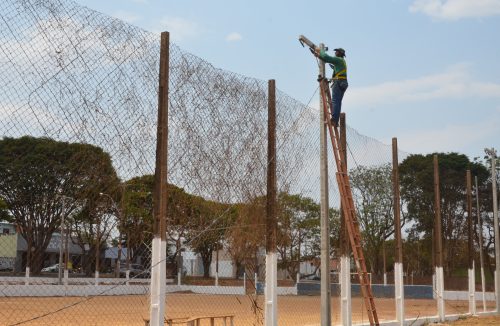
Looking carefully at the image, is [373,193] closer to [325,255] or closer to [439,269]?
[439,269]

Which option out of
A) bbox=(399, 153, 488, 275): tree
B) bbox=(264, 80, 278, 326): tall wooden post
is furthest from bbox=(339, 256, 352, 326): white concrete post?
bbox=(399, 153, 488, 275): tree

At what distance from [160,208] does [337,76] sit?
3.64 metres

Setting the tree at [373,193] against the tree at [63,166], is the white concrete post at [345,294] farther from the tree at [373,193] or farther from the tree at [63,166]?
the tree at [63,166]

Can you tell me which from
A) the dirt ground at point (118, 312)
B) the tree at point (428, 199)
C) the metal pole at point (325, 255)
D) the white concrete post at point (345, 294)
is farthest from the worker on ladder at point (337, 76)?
the tree at point (428, 199)

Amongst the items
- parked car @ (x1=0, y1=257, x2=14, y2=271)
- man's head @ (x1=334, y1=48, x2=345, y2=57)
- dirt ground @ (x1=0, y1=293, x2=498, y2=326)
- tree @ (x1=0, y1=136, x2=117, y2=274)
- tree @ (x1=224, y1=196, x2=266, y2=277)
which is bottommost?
dirt ground @ (x1=0, y1=293, x2=498, y2=326)

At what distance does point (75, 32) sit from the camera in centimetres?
655

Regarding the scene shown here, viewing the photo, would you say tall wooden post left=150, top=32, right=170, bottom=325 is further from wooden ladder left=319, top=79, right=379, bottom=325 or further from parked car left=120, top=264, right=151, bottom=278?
wooden ladder left=319, top=79, right=379, bottom=325

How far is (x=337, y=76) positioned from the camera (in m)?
8.98

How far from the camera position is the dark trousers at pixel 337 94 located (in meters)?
9.05

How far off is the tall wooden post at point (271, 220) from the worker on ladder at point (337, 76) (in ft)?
2.86

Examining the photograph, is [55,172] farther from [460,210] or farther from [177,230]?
[460,210]

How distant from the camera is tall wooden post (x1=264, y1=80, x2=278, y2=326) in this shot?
8.44 metres

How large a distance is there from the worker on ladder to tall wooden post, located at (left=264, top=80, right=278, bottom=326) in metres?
0.87

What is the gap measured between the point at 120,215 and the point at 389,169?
754cm
